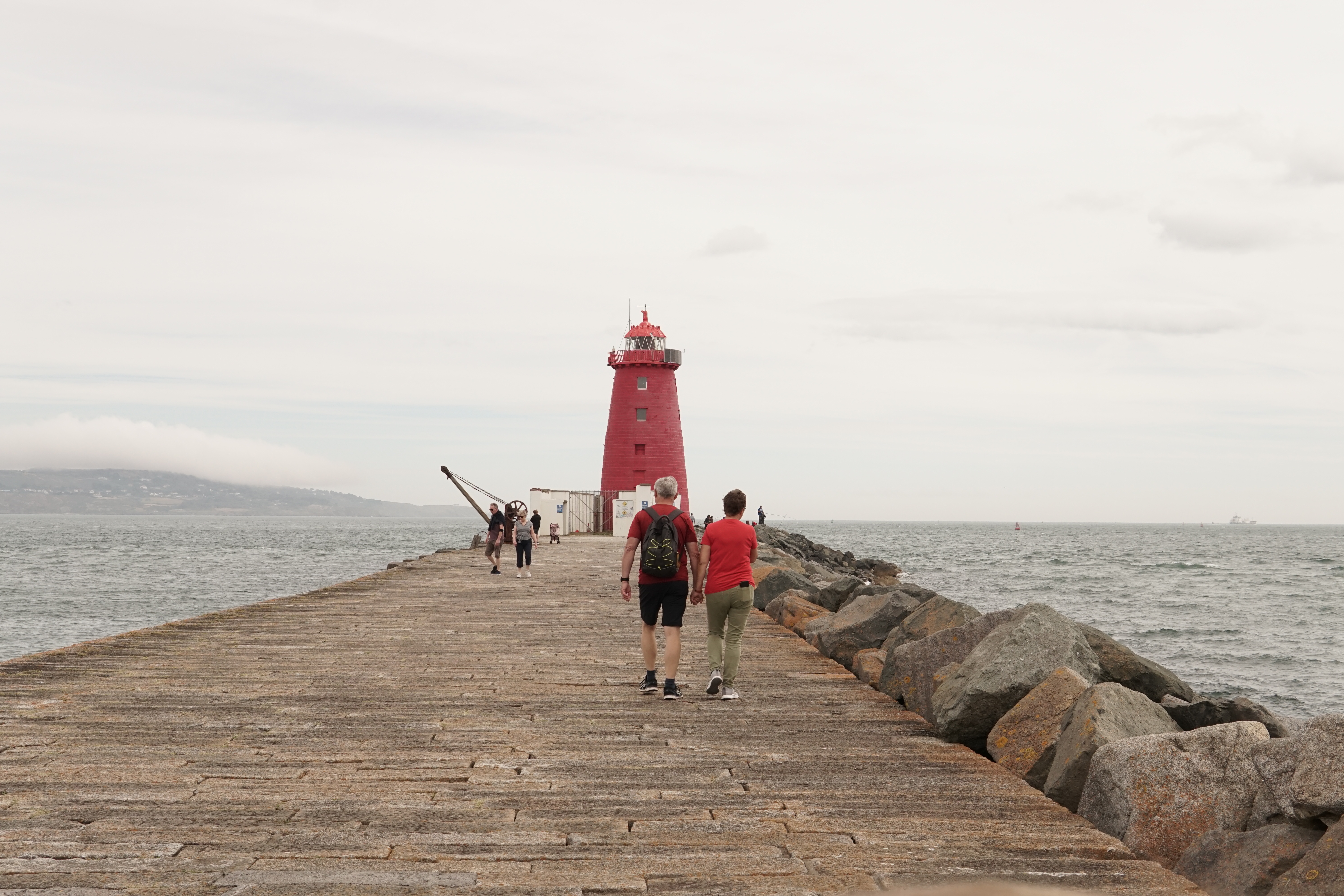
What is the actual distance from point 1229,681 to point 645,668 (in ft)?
50.3

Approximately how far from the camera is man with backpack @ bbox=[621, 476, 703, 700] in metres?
8.39

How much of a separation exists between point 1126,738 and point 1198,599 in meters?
36.9

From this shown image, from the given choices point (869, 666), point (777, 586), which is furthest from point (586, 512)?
point (869, 666)

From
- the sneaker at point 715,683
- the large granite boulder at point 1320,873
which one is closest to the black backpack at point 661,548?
Result: the sneaker at point 715,683

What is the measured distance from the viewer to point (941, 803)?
568 cm

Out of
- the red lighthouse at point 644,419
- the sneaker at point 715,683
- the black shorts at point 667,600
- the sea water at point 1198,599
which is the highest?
the red lighthouse at point 644,419

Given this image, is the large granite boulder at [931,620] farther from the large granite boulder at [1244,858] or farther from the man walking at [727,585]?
the large granite boulder at [1244,858]

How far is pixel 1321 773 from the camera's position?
4379mm

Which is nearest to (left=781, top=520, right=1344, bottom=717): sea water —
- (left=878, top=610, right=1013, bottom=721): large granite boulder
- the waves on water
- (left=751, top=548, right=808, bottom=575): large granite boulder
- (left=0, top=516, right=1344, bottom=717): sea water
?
(left=0, top=516, right=1344, bottom=717): sea water

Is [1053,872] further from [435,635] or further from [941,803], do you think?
[435,635]

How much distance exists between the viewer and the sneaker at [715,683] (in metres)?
8.66

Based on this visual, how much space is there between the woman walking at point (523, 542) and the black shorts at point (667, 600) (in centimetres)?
1224

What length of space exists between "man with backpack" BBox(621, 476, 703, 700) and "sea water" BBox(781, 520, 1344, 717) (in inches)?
436

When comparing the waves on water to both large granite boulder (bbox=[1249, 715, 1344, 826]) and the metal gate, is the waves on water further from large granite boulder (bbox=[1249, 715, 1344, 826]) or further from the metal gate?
large granite boulder (bbox=[1249, 715, 1344, 826])
